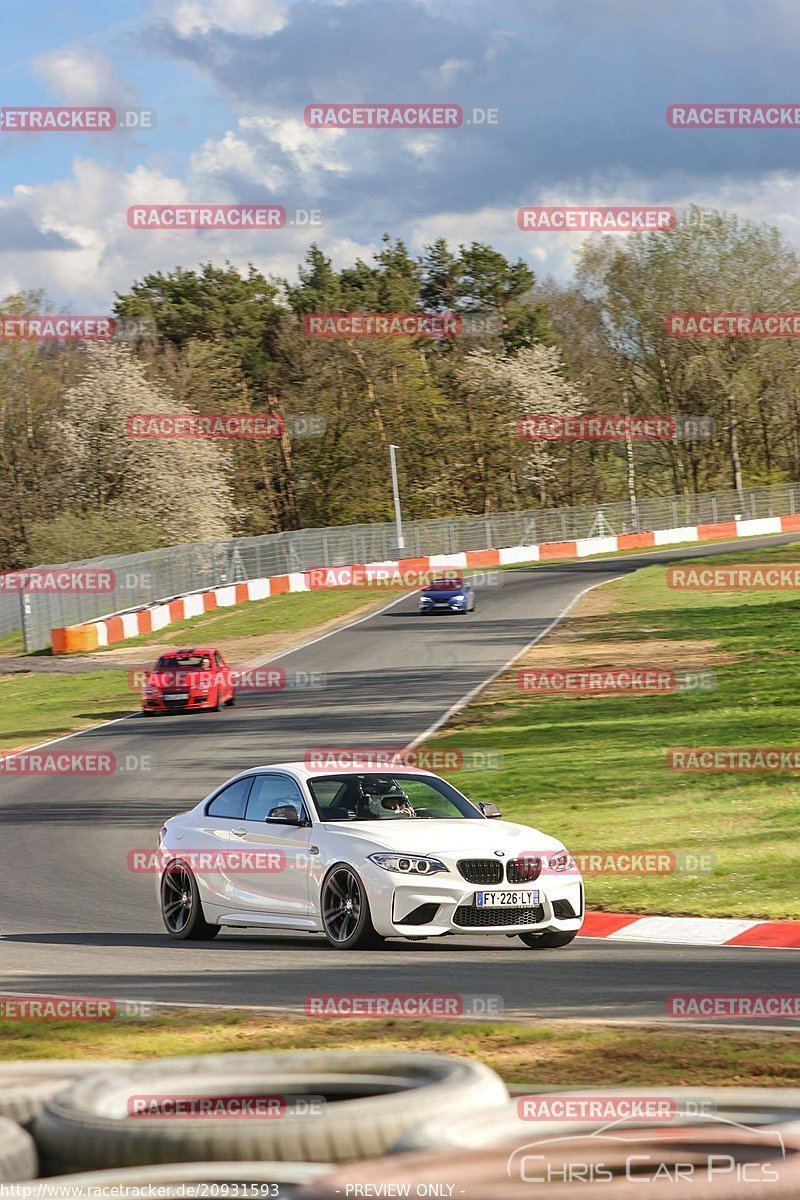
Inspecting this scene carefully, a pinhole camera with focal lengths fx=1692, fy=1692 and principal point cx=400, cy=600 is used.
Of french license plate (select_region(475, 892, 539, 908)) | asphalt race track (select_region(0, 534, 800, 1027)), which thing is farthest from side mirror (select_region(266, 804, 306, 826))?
french license plate (select_region(475, 892, 539, 908))

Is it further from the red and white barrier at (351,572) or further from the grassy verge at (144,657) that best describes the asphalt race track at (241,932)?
the red and white barrier at (351,572)

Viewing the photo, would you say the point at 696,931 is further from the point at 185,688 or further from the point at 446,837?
the point at 185,688

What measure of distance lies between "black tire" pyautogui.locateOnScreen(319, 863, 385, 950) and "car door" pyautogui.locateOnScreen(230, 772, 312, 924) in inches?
8.6

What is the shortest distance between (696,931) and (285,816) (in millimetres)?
3460

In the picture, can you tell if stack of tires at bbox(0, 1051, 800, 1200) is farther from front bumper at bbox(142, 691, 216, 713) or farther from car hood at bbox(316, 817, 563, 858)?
front bumper at bbox(142, 691, 216, 713)

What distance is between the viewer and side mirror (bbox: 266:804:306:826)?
13406mm

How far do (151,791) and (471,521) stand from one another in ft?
177

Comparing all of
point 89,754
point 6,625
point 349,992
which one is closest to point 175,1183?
point 349,992

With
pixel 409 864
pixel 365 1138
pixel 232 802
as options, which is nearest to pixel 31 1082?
pixel 365 1138

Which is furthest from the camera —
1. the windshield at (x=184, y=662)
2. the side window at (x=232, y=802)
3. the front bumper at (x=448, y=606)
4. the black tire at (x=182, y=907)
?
the front bumper at (x=448, y=606)

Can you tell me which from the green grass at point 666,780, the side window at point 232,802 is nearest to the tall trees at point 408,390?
the green grass at point 666,780

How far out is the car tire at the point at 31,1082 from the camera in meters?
6.28

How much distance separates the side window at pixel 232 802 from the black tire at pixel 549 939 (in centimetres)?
267

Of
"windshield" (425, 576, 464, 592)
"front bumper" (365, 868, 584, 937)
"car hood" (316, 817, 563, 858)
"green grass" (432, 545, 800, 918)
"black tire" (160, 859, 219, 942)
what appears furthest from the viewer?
"windshield" (425, 576, 464, 592)
